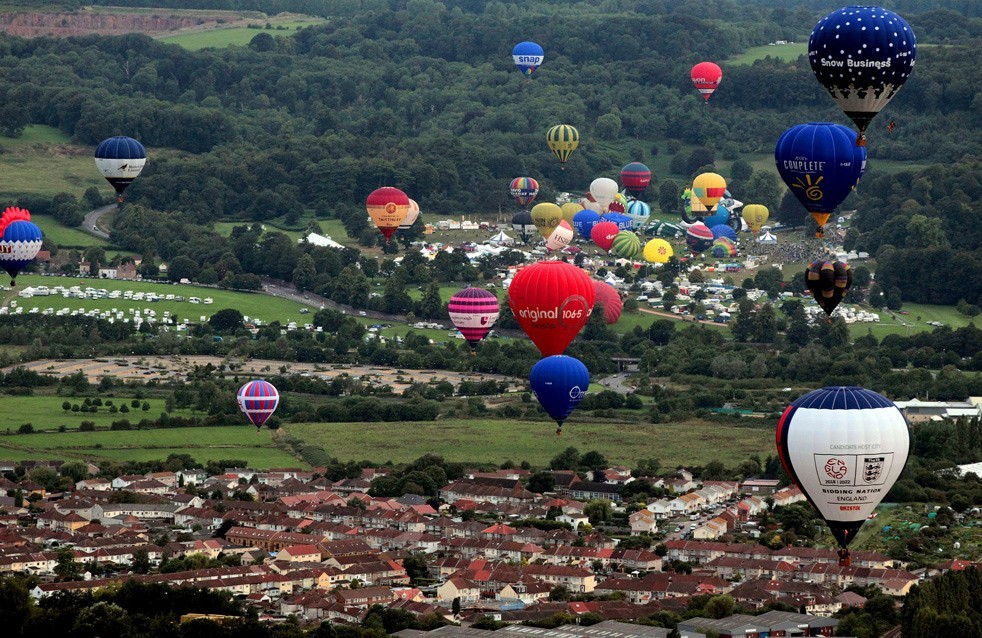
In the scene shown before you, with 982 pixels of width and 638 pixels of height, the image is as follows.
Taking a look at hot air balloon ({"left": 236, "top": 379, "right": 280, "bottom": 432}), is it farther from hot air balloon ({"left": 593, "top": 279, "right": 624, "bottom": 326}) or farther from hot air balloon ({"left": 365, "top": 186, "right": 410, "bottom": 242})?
hot air balloon ({"left": 365, "top": 186, "right": 410, "bottom": 242})

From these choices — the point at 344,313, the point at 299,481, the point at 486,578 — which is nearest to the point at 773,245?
the point at 344,313

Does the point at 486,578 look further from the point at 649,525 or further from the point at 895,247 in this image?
the point at 895,247

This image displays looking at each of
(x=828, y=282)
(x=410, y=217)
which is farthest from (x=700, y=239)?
(x=828, y=282)

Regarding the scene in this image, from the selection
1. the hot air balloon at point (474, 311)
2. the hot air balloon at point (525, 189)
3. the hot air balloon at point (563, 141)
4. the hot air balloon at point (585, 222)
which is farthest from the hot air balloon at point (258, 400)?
the hot air balloon at point (563, 141)

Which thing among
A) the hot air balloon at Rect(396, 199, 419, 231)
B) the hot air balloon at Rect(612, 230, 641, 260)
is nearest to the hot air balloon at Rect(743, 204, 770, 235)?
the hot air balloon at Rect(612, 230, 641, 260)

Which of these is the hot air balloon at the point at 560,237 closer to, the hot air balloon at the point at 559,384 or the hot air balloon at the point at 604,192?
the hot air balloon at the point at 604,192

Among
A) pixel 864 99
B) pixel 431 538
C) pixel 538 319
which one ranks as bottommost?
pixel 431 538
